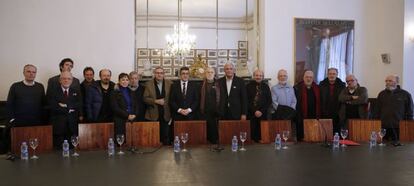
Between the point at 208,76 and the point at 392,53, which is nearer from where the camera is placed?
the point at 208,76

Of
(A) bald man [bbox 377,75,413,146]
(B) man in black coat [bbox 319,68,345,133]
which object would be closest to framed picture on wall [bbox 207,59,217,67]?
(B) man in black coat [bbox 319,68,345,133]

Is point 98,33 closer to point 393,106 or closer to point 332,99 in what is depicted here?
point 332,99

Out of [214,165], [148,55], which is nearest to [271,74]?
[148,55]

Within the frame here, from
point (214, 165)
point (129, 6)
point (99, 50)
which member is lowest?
point (214, 165)

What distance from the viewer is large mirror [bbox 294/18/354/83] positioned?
252 inches

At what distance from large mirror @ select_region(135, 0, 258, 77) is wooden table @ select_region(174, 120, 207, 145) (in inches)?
110

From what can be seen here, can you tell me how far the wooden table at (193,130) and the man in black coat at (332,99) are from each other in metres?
2.39

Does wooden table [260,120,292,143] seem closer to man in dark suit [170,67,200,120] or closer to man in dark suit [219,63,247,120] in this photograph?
Answer: man in dark suit [219,63,247,120]

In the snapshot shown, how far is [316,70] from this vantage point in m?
6.49

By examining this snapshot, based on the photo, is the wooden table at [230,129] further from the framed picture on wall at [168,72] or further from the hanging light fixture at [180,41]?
the hanging light fixture at [180,41]

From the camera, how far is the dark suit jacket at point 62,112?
4.23 meters

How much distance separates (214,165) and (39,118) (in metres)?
2.87

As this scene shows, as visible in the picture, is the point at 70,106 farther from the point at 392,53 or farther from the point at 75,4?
the point at 392,53

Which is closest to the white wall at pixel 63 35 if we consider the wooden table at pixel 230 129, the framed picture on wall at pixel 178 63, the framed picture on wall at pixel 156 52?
the framed picture on wall at pixel 156 52
